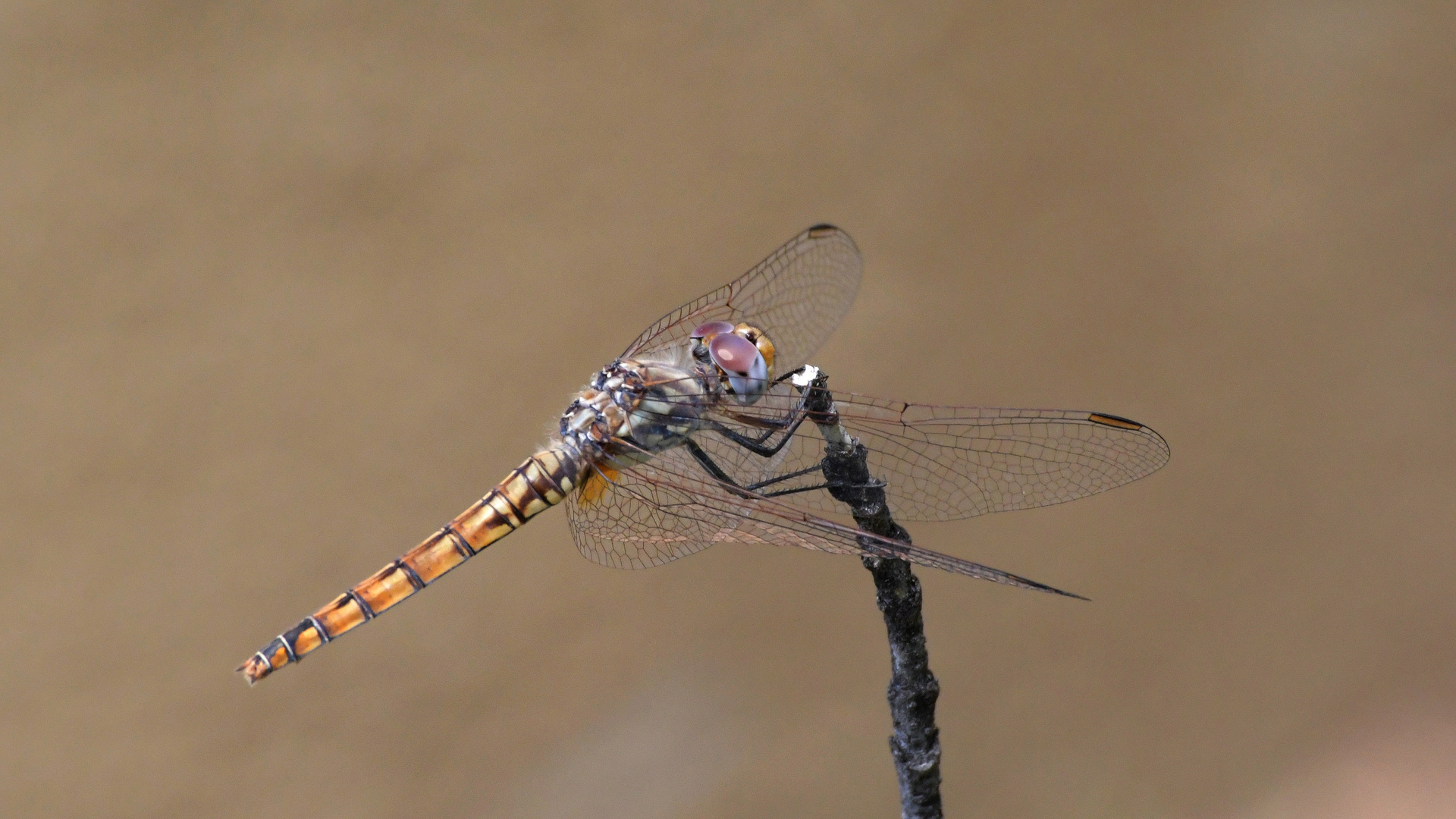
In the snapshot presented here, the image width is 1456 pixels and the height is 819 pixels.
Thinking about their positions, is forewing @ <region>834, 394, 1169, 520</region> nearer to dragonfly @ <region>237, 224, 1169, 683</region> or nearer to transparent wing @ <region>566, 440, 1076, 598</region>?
dragonfly @ <region>237, 224, 1169, 683</region>

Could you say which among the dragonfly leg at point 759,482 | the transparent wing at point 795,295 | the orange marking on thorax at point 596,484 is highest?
the transparent wing at point 795,295

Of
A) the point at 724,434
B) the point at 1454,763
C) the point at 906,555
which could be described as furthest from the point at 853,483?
the point at 1454,763

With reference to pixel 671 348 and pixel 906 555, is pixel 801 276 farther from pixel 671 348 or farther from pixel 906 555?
pixel 906 555

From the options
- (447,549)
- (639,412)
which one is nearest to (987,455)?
(639,412)

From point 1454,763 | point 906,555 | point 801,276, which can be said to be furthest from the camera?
point 1454,763

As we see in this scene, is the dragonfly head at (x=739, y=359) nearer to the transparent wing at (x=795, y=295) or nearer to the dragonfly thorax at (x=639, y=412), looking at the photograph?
the dragonfly thorax at (x=639, y=412)

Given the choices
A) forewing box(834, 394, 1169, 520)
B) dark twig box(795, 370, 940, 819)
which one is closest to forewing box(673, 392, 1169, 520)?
forewing box(834, 394, 1169, 520)

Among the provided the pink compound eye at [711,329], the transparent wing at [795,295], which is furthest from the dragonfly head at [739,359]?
the transparent wing at [795,295]
